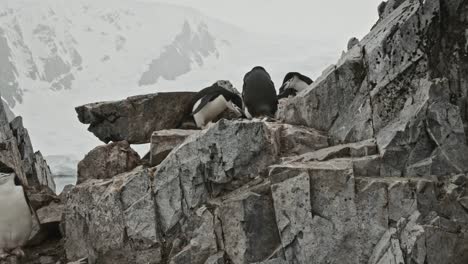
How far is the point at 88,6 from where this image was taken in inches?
6083

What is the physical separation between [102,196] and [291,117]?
3260mm

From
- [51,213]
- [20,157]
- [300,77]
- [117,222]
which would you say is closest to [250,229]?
[117,222]

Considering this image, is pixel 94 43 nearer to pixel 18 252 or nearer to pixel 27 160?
pixel 27 160

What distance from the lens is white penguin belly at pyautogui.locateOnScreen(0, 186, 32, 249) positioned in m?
7.86

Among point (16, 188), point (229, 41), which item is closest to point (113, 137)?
point (16, 188)

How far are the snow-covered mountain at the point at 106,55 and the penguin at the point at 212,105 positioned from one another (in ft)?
152

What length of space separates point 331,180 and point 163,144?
329cm

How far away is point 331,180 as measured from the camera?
255 inches

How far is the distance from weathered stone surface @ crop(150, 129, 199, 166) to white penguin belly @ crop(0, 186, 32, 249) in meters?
2.07

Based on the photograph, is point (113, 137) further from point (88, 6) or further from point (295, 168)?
point (88, 6)

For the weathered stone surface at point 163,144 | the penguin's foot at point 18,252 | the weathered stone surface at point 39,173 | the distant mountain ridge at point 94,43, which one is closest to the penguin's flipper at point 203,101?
the weathered stone surface at point 163,144

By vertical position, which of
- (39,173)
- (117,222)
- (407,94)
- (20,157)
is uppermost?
(407,94)

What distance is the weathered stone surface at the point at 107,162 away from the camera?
8.81 meters

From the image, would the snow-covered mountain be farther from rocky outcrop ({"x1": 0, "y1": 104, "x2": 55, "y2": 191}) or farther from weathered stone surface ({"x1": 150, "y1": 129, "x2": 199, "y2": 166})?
weathered stone surface ({"x1": 150, "y1": 129, "x2": 199, "y2": 166})
